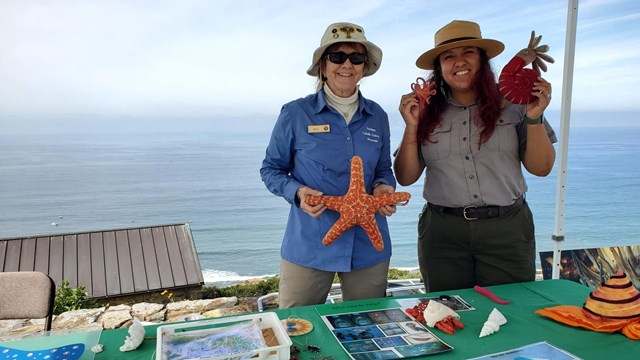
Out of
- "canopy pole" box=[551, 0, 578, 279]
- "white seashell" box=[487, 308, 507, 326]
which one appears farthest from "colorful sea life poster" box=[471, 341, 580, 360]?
"canopy pole" box=[551, 0, 578, 279]

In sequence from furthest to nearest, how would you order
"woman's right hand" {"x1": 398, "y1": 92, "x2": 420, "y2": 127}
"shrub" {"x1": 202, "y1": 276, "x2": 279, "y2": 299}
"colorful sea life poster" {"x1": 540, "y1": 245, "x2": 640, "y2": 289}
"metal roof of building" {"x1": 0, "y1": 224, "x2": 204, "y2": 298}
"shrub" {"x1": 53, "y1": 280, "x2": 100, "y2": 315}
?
"shrub" {"x1": 202, "y1": 276, "x2": 279, "y2": 299}
"metal roof of building" {"x1": 0, "y1": 224, "x2": 204, "y2": 298}
"shrub" {"x1": 53, "y1": 280, "x2": 100, "y2": 315}
"colorful sea life poster" {"x1": 540, "y1": 245, "x2": 640, "y2": 289}
"woman's right hand" {"x1": 398, "y1": 92, "x2": 420, "y2": 127}

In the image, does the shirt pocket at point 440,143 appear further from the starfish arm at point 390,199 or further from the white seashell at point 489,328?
the white seashell at point 489,328

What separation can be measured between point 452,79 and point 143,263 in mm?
6772

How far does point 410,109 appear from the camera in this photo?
2182mm

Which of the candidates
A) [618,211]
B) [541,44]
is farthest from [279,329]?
[618,211]

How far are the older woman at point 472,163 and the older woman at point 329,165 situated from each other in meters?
0.24

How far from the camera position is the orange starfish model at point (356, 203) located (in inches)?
74.4

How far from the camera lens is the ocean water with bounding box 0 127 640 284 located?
10.9 m

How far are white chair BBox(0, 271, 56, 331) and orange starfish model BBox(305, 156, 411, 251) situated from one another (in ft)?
4.55

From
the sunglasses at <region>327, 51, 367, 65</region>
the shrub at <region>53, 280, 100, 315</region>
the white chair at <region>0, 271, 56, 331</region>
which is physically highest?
the sunglasses at <region>327, 51, 367, 65</region>

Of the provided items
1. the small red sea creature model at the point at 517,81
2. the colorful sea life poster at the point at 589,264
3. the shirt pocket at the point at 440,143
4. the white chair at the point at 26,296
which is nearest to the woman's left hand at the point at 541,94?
the small red sea creature model at the point at 517,81

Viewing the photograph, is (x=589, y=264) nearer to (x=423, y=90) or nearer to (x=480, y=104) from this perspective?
(x=480, y=104)

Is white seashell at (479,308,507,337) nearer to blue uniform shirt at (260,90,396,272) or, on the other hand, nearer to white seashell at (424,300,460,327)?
white seashell at (424,300,460,327)

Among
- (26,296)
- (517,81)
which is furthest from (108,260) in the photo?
(517,81)
